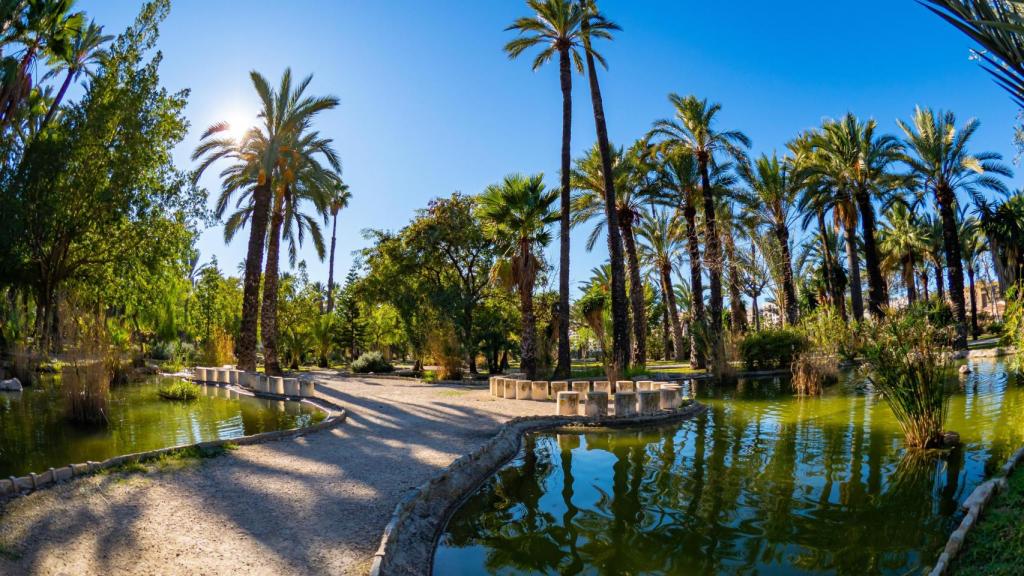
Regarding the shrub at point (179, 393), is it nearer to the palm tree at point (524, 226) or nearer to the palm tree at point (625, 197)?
the palm tree at point (524, 226)

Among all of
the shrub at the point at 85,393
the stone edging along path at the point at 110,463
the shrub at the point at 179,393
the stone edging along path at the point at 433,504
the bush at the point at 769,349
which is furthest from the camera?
the bush at the point at 769,349

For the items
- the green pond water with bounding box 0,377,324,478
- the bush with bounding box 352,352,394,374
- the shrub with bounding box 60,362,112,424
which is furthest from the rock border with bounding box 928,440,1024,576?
the bush with bounding box 352,352,394,374

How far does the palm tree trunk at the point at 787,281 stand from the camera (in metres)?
28.2

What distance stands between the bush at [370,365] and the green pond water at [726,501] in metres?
17.0

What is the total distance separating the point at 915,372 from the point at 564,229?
44.4 ft

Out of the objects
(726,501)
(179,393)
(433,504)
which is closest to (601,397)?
(726,501)

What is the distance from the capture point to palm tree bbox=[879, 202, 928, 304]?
4222cm

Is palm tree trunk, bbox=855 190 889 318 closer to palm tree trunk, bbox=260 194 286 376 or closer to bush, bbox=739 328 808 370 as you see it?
bush, bbox=739 328 808 370

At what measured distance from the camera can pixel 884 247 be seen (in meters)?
44.5

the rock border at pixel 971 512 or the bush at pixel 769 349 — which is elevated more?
the bush at pixel 769 349

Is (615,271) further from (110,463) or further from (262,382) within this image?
(110,463)

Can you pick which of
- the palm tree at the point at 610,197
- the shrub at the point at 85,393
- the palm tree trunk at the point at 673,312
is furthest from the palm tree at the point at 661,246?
the shrub at the point at 85,393

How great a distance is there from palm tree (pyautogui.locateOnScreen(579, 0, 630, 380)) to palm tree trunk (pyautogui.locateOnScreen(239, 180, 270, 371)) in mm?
11956

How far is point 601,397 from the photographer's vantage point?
11.8 meters
